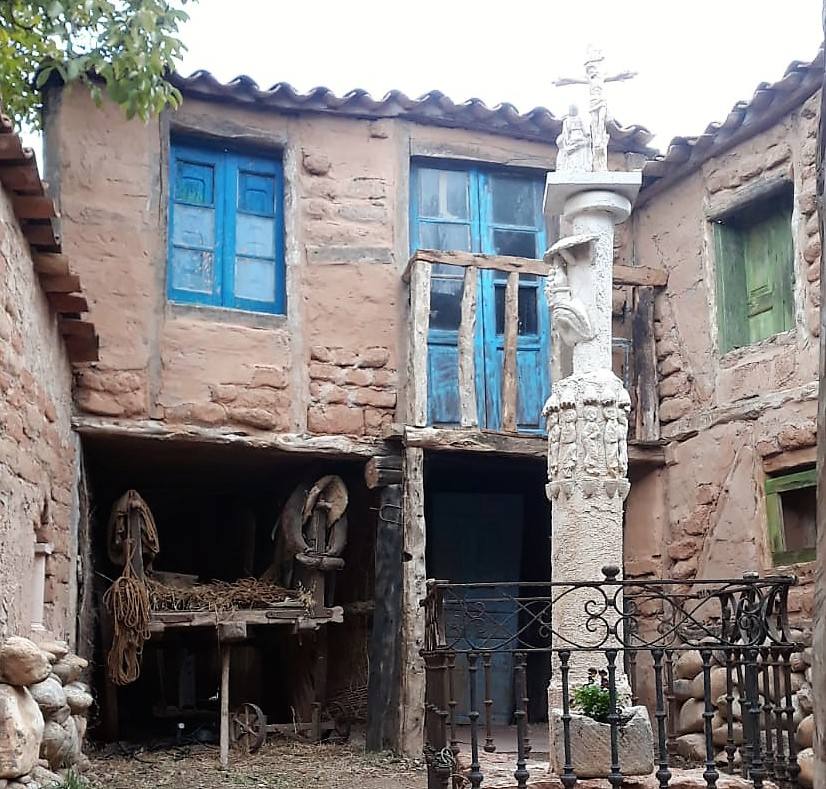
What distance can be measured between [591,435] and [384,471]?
9.13 ft

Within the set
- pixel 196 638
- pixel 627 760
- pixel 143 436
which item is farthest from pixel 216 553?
pixel 627 760

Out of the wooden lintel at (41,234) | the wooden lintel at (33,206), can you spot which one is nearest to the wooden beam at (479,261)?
the wooden lintel at (41,234)

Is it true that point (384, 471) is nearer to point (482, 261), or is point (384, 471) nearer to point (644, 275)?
point (482, 261)

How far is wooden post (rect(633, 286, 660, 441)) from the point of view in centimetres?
916

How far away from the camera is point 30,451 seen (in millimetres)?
6137

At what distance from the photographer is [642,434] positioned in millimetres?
9164

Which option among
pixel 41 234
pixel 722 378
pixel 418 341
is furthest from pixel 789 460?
pixel 41 234

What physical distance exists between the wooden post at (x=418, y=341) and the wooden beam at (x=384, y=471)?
341mm

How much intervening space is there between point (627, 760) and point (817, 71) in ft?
15.5

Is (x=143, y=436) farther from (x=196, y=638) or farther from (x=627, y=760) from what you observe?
(x=627, y=760)

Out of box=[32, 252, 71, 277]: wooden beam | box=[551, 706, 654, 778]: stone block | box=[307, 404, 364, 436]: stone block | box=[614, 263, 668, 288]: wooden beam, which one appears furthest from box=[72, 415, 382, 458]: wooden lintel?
box=[551, 706, 654, 778]: stone block

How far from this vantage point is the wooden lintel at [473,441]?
8.40 metres

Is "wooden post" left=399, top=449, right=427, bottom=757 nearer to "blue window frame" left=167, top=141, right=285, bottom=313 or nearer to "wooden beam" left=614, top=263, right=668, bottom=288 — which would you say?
"blue window frame" left=167, top=141, right=285, bottom=313

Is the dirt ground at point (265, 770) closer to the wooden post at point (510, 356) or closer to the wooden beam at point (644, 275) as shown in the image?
the wooden post at point (510, 356)
